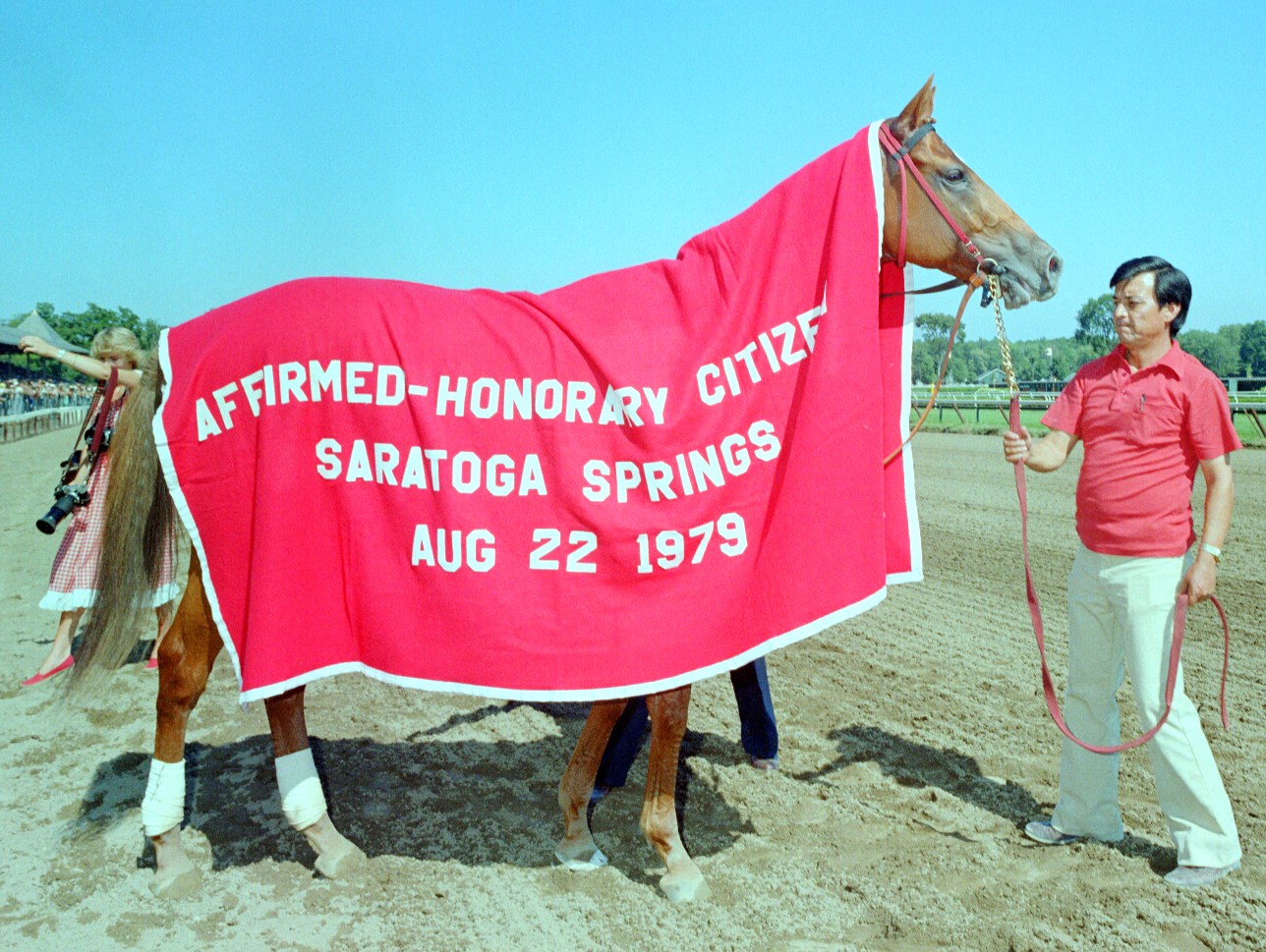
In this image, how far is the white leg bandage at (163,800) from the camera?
3.21 metres

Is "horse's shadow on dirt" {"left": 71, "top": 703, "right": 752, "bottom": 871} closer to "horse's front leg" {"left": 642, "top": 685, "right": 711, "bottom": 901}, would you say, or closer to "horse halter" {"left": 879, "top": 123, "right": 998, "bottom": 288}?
"horse's front leg" {"left": 642, "top": 685, "right": 711, "bottom": 901}

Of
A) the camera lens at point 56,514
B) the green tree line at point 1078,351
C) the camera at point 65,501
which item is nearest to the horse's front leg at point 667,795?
the camera lens at point 56,514

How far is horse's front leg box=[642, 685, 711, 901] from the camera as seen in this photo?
3.14 m

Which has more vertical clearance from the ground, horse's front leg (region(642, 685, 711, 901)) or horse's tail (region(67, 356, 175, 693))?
horse's tail (region(67, 356, 175, 693))

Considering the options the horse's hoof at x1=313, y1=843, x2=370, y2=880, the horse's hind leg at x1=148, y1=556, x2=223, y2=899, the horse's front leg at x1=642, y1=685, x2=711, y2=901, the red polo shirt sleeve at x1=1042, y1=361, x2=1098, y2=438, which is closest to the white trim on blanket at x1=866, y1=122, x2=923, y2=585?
the red polo shirt sleeve at x1=1042, y1=361, x2=1098, y2=438

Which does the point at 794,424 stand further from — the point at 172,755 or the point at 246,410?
the point at 172,755

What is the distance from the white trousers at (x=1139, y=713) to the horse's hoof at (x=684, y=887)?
137cm

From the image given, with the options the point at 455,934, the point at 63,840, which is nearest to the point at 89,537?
the point at 63,840

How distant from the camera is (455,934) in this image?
9.49 feet

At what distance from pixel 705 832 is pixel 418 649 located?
142 cm

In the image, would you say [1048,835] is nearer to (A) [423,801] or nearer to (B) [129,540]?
(A) [423,801]

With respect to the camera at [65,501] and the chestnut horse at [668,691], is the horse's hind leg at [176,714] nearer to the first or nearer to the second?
the chestnut horse at [668,691]

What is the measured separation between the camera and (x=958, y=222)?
321 cm

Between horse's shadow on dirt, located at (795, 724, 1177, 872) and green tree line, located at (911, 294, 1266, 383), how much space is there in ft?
221
